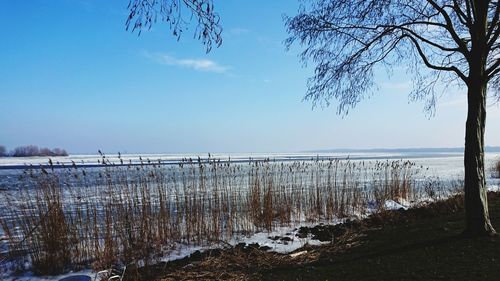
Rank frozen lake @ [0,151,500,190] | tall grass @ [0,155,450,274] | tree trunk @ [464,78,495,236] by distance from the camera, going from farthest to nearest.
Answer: frozen lake @ [0,151,500,190]
tall grass @ [0,155,450,274]
tree trunk @ [464,78,495,236]

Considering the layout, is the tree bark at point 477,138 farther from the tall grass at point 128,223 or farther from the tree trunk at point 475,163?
the tall grass at point 128,223

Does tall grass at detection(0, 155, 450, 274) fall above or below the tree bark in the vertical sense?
below

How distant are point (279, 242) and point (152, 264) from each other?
258 cm

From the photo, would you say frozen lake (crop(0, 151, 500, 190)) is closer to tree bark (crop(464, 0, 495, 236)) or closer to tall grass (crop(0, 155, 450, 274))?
tall grass (crop(0, 155, 450, 274))

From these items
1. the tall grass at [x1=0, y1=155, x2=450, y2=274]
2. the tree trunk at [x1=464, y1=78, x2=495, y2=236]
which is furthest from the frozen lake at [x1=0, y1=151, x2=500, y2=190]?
the tree trunk at [x1=464, y1=78, x2=495, y2=236]

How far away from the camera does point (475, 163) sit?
20.5 feet

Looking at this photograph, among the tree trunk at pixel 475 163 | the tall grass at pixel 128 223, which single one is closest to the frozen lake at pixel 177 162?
the tall grass at pixel 128 223

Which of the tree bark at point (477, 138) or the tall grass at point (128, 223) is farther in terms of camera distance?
the tall grass at point (128, 223)

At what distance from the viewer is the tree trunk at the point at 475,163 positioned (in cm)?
615

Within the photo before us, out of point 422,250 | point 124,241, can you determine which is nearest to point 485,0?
point 422,250

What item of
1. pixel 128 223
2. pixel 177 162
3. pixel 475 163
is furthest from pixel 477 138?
pixel 177 162

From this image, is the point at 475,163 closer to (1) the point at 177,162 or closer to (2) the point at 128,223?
(2) the point at 128,223

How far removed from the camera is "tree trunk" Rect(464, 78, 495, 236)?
6.15m

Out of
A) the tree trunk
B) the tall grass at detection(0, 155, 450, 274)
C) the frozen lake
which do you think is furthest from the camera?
the frozen lake
